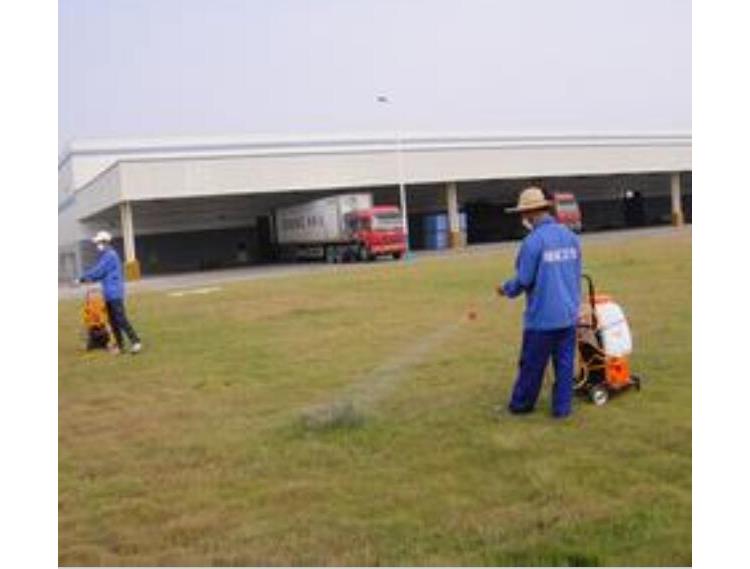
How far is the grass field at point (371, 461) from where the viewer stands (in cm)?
567

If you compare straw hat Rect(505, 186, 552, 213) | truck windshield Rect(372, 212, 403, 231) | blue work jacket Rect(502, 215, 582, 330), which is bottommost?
blue work jacket Rect(502, 215, 582, 330)

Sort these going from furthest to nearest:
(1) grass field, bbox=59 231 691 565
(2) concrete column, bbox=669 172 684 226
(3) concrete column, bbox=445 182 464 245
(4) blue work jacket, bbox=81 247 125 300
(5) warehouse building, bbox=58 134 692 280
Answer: (2) concrete column, bbox=669 172 684 226
(3) concrete column, bbox=445 182 464 245
(5) warehouse building, bbox=58 134 692 280
(4) blue work jacket, bbox=81 247 125 300
(1) grass field, bbox=59 231 691 565

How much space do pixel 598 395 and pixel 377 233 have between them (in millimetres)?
38766

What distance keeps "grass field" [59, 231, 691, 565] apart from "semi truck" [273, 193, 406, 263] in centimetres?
3276

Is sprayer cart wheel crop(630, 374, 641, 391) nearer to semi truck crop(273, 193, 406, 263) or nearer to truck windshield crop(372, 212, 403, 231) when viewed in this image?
semi truck crop(273, 193, 406, 263)

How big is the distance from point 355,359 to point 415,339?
2.02 meters

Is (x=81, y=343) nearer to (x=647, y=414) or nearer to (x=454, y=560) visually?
(x=647, y=414)

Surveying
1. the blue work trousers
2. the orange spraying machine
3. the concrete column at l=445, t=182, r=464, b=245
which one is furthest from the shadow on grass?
the concrete column at l=445, t=182, r=464, b=245

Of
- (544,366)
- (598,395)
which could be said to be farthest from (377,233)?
(544,366)

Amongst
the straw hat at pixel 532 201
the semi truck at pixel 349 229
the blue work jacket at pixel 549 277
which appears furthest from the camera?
the semi truck at pixel 349 229

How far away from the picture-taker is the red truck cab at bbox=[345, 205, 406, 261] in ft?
155

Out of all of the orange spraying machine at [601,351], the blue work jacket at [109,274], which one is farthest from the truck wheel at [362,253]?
the orange spraying machine at [601,351]

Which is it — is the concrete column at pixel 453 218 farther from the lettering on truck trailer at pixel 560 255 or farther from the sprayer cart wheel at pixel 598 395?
the lettering on truck trailer at pixel 560 255

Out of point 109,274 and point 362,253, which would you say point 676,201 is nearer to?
point 362,253
